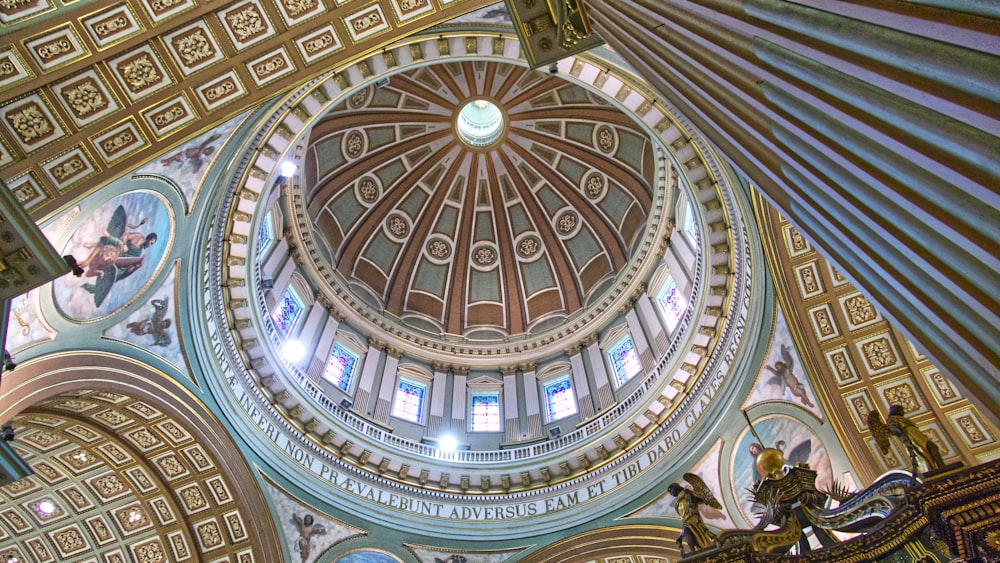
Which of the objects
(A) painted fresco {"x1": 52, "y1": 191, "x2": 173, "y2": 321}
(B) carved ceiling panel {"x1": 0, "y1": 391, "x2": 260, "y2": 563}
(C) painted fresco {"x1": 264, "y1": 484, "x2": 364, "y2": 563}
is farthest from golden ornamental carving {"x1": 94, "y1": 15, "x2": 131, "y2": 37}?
(C) painted fresco {"x1": 264, "y1": 484, "x2": 364, "y2": 563}

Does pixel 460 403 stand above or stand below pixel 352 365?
below

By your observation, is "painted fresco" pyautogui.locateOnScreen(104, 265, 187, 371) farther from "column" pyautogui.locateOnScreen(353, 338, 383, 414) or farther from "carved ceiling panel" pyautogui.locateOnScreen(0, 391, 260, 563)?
"column" pyautogui.locateOnScreen(353, 338, 383, 414)

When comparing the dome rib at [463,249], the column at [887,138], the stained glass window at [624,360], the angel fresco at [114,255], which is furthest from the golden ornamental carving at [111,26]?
the dome rib at [463,249]

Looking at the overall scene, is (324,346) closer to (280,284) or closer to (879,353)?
(280,284)

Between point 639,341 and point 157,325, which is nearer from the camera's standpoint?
point 157,325

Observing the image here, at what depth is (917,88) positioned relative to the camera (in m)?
3.22

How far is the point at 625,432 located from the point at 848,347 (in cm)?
575

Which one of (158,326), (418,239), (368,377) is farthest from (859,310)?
(418,239)

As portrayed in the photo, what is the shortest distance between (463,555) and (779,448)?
7.41m

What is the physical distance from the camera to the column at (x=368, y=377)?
19531 mm

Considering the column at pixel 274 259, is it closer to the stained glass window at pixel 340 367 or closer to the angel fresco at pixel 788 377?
the stained glass window at pixel 340 367

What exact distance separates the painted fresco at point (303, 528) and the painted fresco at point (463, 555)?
1.91 meters

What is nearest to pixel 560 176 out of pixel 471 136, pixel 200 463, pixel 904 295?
pixel 471 136

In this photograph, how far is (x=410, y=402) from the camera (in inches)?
825
